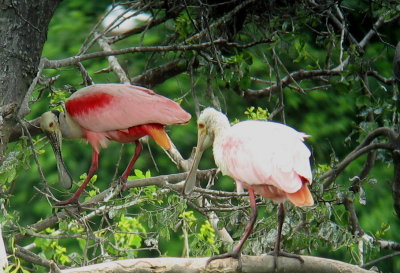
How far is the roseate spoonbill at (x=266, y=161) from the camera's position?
4.10m

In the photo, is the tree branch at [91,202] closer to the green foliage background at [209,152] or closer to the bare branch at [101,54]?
the green foliage background at [209,152]

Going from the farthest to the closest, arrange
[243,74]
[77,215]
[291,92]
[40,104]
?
[291,92], [40,104], [243,74], [77,215]

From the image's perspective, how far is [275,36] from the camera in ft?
17.2

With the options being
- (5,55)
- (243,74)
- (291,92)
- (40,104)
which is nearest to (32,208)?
(40,104)

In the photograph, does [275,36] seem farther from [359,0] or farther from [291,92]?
[291,92]

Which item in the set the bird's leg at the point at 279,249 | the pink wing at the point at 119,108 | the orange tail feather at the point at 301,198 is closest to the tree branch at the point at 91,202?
the pink wing at the point at 119,108

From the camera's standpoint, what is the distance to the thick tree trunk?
4344 mm

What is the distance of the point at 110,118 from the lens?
521 centimetres

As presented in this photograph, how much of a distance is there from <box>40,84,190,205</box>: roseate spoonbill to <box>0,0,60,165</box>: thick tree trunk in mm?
718

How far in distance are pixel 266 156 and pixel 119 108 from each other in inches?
45.6

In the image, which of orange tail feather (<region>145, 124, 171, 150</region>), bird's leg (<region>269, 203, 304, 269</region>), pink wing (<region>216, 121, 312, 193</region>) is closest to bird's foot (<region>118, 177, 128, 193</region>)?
orange tail feather (<region>145, 124, 171, 150</region>)

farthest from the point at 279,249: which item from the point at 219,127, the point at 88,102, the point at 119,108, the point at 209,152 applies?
the point at 209,152

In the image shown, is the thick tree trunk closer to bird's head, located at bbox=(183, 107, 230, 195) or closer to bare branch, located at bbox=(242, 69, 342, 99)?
bird's head, located at bbox=(183, 107, 230, 195)

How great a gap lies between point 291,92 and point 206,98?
356 centimetres
